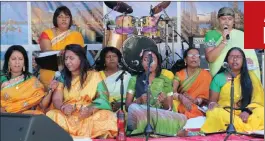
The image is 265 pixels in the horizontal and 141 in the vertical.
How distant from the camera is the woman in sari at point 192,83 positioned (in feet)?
18.6

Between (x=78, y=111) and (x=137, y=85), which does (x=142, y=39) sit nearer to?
(x=137, y=85)

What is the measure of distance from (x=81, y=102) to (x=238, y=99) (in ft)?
4.69

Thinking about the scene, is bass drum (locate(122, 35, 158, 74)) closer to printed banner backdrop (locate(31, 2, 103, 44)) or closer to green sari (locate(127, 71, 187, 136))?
green sari (locate(127, 71, 187, 136))

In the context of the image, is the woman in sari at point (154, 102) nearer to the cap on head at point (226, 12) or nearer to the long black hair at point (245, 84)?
the long black hair at point (245, 84)

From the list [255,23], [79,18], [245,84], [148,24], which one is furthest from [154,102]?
[255,23]

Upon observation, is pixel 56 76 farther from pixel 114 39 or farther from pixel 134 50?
pixel 134 50

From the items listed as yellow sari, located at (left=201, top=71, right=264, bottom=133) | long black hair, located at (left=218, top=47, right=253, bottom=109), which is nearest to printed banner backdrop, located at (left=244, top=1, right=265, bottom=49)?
long black hair, located at (left=218, top=47, right=253, bottom=109)

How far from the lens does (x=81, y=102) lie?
5562 millimetres

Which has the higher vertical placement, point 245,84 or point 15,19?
point 15,19

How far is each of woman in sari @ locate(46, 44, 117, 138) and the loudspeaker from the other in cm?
153

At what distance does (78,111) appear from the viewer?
18.1ft

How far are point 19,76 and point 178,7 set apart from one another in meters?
1.60

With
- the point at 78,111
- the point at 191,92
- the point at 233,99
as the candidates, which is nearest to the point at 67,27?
the point at 78,111

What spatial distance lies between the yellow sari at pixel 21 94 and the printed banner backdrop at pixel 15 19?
14.9 inches
